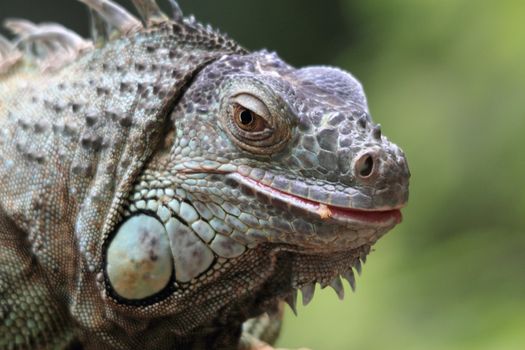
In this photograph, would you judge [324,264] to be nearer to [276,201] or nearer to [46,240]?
[276,201]

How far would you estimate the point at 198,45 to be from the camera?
10.2 feet

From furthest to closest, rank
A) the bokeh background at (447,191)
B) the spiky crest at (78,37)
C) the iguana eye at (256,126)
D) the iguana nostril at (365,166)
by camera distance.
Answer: the bokeh background at (447,191)
the spiky crest at (78,37)
the iguana eye at (256,126)
the iguana nostril at (365,166)

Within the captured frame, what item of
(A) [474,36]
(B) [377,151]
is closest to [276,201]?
(B) [377,151]

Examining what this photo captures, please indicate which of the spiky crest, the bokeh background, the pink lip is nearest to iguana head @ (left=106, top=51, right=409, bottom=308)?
the pink lip

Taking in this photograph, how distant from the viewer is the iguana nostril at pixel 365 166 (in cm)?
258

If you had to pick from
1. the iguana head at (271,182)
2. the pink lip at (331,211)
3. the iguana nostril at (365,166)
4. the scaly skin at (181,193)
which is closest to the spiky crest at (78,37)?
the scaly skin at (181,193)

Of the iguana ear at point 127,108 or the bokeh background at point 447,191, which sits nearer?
the iguana ear at point 127,108

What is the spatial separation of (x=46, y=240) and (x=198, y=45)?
3.33 ft

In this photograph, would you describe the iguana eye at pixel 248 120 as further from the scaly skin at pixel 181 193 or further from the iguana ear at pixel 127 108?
the iguana ear at pixel 127 108

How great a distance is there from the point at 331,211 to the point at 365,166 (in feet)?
0.65

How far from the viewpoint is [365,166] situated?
2.58 metres

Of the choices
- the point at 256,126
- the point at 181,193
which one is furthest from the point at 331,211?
the point at 181,193

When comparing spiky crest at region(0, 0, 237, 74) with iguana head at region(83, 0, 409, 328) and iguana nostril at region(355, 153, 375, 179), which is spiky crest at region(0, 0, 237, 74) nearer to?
iguana head at region(83, 0, 409, 328)

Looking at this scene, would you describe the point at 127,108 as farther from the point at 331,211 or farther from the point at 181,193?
the point at 331,211
